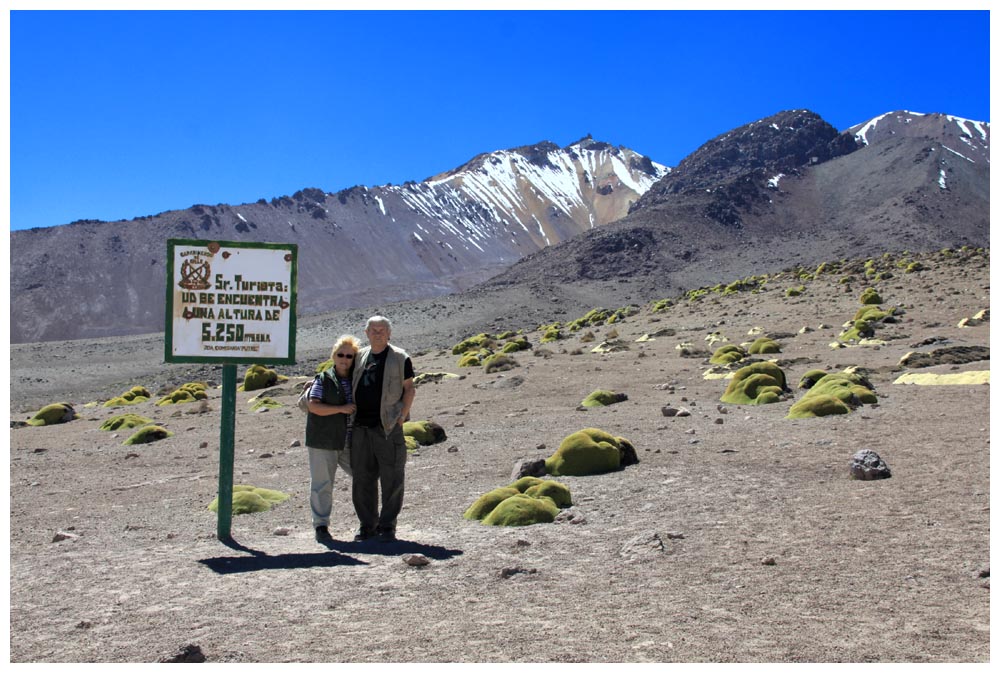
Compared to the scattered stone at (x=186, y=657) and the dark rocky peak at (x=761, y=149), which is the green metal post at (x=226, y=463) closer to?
the scattered stone at (x=186, y=657)

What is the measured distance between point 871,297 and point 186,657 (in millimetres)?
30640

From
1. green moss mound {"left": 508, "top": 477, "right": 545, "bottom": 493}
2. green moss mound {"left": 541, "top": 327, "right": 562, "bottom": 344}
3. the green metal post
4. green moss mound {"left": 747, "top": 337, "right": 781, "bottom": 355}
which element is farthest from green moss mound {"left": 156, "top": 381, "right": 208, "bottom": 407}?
the green metal post

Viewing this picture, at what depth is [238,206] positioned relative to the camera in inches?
4486

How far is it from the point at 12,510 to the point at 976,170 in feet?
353

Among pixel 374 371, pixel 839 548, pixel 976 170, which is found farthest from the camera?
pixel 976 170

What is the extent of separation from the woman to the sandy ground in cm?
43

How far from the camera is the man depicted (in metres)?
6.14

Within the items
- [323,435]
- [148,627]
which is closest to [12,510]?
[323,435]

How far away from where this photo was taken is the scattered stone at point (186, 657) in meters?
3.75

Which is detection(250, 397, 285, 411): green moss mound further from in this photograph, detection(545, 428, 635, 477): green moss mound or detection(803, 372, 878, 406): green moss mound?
detection(545, 428, 635, 477): green moss mound

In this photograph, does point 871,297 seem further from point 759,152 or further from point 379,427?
point 759,152

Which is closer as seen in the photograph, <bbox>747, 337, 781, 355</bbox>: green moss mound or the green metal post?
the green metal post

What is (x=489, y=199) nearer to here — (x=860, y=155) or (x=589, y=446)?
(x=860, y=155)

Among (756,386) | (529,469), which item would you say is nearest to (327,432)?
(529,469)
